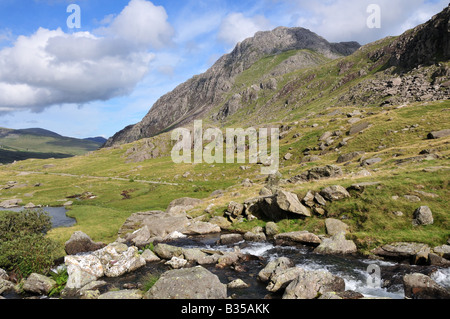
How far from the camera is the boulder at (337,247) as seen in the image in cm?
→ 2705

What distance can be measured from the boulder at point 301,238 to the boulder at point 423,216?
439 inches

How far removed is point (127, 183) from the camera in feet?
390

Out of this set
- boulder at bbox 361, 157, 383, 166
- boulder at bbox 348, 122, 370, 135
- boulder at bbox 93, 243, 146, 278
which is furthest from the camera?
boulder at bbox 348, 122, 370, 135

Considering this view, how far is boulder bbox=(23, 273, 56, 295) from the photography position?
22688mm

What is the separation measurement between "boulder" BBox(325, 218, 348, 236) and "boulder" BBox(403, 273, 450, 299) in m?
12.7

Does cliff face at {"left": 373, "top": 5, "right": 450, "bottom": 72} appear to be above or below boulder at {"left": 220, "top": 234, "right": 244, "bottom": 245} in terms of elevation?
above

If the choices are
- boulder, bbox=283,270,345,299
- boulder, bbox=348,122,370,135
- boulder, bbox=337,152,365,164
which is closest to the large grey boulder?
boulder, bbox=283,270,345,299

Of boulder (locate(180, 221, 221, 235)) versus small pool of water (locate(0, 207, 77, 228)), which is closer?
boulder (locate(180, 221, 221, 235))

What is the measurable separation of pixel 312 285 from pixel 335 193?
20.2 metres

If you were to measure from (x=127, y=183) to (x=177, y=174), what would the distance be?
81.9 feet

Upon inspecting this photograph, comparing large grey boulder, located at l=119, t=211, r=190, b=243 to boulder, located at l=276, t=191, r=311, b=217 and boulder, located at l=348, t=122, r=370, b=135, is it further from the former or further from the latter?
boulder, located at l=348, t=122, r=370, b=135

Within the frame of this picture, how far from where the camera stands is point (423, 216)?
27.4m

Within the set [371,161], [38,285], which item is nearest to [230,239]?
[38,285]

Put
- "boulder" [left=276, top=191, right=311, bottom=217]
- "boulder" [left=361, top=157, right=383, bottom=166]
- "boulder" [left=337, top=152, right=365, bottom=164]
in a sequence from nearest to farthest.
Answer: "boulder" [left=276, top=191, right=311, bottom=217]
"boulder" [left=361, top=157, right=383, bottom=166]
"boulder" [left=337, top=152, right=365, bottom=164]
